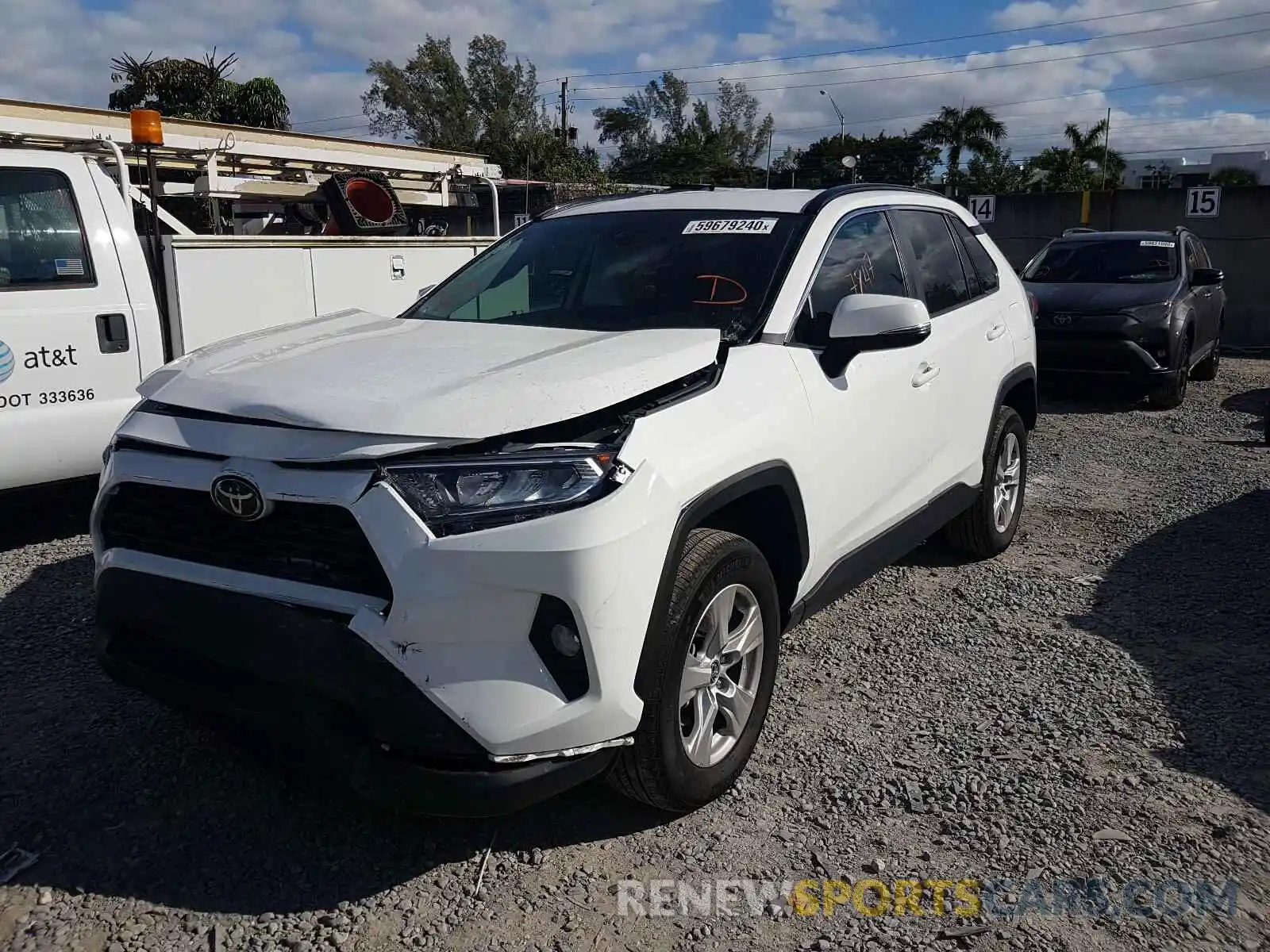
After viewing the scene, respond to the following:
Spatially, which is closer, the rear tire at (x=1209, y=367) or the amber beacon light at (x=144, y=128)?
the amber beacon light at (x=144, y=128)

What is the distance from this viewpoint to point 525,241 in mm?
4457

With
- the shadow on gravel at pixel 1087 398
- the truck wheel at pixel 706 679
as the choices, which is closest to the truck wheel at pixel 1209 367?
the shadow on gravel at pixel 1087 398

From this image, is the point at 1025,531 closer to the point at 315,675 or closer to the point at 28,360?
the point at 315,675

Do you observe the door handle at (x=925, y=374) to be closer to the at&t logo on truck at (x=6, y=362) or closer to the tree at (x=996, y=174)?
the at&t logo on truck at (x=6, y=362)

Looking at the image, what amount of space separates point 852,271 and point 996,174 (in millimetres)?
47573

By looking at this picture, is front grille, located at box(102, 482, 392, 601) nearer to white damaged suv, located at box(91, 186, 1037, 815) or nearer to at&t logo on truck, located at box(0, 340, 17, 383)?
white damaged suv, located at box(91, 186, 1037, 815)

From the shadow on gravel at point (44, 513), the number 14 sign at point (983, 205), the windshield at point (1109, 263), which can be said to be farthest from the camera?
the number 14 sign at point (983, 205)

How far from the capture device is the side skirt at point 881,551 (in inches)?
142

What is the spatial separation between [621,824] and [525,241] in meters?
2.46

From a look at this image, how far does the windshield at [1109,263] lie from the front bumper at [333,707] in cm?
1009

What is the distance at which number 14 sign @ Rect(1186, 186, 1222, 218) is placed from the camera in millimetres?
16078

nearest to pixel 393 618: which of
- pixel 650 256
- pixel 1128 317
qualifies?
pixel 650 256

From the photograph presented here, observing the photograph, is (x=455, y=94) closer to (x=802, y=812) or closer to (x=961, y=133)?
(x=961, y=133)

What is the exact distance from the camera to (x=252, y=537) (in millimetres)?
2643
